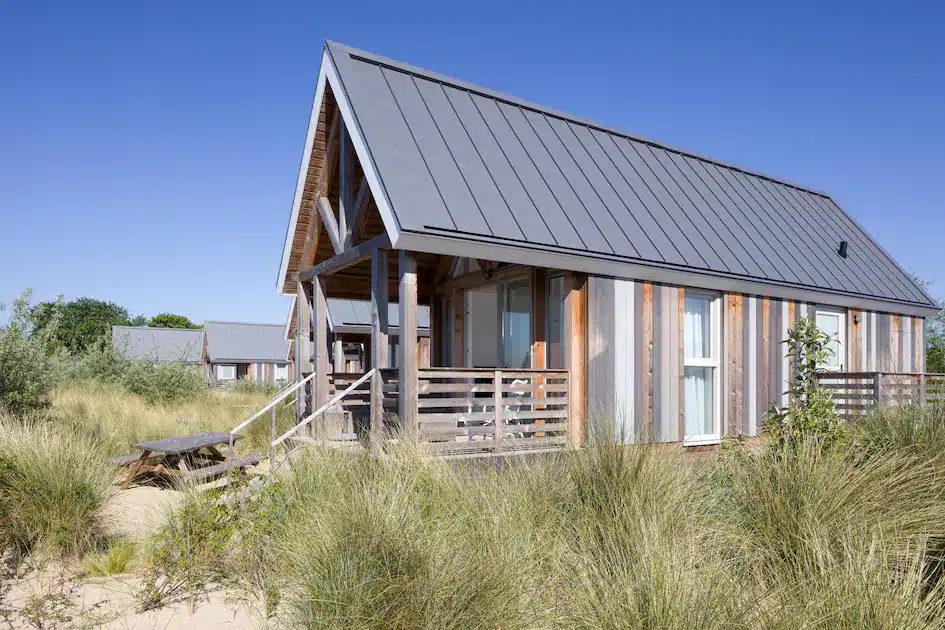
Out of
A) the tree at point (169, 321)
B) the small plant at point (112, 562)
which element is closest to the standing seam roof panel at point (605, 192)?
the small plant at point (112, 562)

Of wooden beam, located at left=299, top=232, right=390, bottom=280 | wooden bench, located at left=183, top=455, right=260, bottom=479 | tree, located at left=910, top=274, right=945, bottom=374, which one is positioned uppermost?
wooden beam, located at left=299, top=232, right=390, bottom=280

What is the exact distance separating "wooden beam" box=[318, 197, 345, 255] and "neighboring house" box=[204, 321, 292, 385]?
36.5 meters

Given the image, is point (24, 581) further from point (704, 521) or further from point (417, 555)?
point (704, 521)

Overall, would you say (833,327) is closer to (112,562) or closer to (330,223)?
(330,223)

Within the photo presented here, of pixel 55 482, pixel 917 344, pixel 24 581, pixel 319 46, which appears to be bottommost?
pixel 24 581

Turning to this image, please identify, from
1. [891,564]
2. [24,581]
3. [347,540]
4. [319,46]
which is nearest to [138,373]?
[319,46]

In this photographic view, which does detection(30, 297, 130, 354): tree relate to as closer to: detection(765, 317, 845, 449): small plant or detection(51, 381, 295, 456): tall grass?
detection(51, 381, 295, 456): tall grass

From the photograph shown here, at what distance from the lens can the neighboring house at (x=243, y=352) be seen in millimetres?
45781

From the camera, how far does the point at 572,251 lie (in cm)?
879

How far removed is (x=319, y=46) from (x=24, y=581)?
7.45 meters

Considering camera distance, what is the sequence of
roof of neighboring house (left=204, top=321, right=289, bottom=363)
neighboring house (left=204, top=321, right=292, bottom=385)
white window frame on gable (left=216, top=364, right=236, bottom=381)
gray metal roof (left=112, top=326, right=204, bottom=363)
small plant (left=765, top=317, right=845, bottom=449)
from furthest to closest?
1. gray metal roof (left=112, top=326, right=204, bottom=363)
2. white window frame on gable (left=216, top=364, right=236, bottom=381)
3. neighboring house (left=204, top=321, right=292, bottom=385)
4. roof of neighboring house (left=204, top=321, right=289, bottom=363)
5. small plant (left=765, top=317, right=845, bottom=449)

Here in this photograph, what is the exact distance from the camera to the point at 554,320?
32.5 ft

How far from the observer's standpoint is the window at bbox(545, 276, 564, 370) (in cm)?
968

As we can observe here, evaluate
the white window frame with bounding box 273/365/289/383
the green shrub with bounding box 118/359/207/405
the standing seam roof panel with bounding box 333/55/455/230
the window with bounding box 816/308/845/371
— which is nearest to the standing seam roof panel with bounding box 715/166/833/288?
the window with bounding box 816/308/845/371
